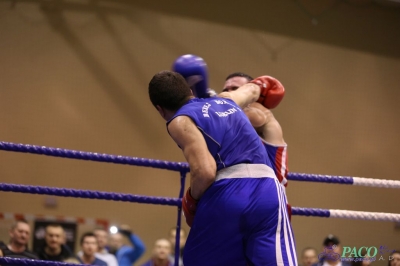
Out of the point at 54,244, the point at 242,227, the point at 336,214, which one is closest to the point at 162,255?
the point at 54,244

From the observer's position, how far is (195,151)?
6.92 ft

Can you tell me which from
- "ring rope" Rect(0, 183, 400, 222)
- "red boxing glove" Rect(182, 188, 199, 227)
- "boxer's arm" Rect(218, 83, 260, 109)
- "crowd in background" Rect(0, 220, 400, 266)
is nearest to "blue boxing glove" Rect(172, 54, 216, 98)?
"boxer's arm" Rect(218, 83, 260, 109)

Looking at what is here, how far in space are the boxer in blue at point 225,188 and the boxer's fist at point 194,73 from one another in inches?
9.0

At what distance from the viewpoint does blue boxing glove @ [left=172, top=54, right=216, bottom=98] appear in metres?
2.54

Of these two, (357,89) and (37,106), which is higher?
(357,89)

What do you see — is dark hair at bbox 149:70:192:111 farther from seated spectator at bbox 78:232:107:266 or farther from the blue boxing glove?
seated spectator at bbox 78:232:107:266

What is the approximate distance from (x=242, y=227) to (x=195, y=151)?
37cm

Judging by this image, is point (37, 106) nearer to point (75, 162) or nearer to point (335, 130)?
point (75, 162)

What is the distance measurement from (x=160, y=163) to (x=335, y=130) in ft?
17.3

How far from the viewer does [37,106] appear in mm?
6770

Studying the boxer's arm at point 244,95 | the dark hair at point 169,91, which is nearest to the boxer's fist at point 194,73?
the boxer's arm at point 244,95

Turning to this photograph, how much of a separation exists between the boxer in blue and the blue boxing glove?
0.23 m

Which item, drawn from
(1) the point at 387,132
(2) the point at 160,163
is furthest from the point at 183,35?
(2) the point at 160,163

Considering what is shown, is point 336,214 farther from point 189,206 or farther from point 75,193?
point 75,193
